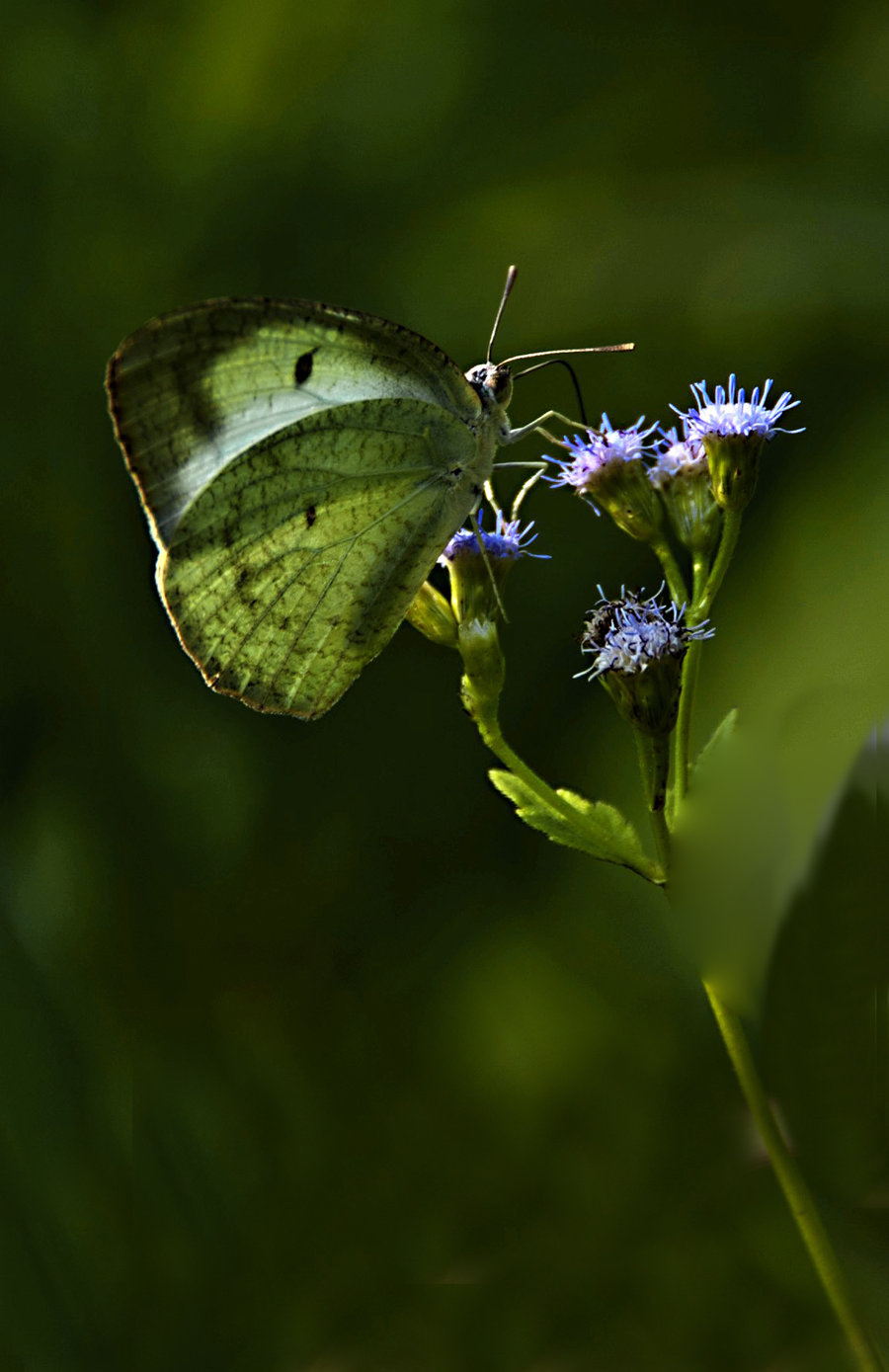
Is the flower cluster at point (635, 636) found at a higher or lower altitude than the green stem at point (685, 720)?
higher

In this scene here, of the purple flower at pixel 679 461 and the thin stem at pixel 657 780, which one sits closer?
the thin stem at pixel 657 780

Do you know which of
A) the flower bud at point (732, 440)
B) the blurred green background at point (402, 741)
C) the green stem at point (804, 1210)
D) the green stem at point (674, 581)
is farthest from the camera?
the blurred green background at point (402, 741)

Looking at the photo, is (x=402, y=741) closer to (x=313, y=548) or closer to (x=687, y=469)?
(x=313, y=548)

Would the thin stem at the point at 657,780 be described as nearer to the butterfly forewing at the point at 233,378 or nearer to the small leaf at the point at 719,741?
the small leaf at the point at 719,741

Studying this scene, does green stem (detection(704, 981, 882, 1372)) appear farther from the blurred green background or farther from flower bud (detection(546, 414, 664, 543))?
flower bud (detection(546, 414, 664, 543))

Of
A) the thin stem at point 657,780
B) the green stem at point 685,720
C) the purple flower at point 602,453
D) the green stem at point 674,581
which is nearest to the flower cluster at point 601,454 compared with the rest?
the purple flower at point 602,453

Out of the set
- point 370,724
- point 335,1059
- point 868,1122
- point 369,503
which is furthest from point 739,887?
point 370,724
